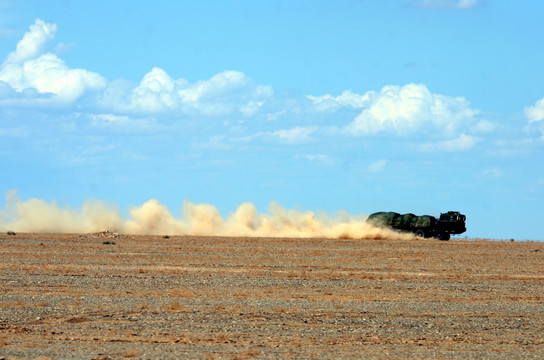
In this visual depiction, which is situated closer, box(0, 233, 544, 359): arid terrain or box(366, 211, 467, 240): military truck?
box(0, 233, 544, 359): arid terrain

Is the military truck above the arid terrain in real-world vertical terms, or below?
above

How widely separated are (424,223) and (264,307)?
57.2 m

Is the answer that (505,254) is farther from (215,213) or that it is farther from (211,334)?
(211,334)

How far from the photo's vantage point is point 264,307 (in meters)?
28.7

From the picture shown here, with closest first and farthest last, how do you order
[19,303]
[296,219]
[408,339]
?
[408,339] → [19,303] → [296,219]

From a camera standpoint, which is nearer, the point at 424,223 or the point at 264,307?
the point at 264,307

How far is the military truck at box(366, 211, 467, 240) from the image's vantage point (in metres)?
82.5

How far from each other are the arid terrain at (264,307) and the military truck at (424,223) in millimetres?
27503

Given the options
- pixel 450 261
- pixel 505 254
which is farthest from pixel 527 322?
pixel 505 254

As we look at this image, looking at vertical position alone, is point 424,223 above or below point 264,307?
above

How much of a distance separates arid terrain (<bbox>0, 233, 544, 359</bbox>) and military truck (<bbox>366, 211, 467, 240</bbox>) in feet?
90.2

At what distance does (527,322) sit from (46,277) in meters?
21.2

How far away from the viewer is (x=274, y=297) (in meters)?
31.9

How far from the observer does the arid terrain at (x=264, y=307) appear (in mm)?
20859
